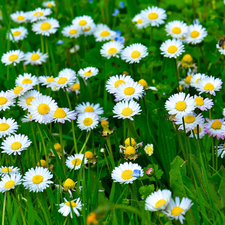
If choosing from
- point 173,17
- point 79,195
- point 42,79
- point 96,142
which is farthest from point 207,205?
point 173,17

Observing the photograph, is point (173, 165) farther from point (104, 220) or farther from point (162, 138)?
point (104, 220)

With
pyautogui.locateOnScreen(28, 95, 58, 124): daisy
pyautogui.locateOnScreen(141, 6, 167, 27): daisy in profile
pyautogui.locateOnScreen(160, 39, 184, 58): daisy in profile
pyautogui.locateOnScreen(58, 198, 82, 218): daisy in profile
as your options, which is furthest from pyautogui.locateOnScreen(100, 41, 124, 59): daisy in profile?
pyautogui.locateOnScreen(58, 198, 82, 218): daisy in profile

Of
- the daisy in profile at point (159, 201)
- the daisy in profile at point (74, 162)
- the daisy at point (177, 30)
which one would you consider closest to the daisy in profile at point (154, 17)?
the daisy at point (177, 30)

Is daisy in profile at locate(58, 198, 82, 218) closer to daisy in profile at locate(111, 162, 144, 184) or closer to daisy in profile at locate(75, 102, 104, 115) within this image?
daisy in profile at locate(111, 162, 144, 184)

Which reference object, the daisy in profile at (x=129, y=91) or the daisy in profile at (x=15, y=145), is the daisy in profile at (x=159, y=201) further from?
the daisy in profile at (x=15, y=145)

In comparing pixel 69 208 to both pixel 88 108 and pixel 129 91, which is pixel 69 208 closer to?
pixel 129 91

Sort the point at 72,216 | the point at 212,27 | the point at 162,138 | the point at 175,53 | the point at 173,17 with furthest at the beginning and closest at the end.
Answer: the point at 173,17, the point at 212,27, the point at 175,53, the point at 162,138, the point at 72,216
